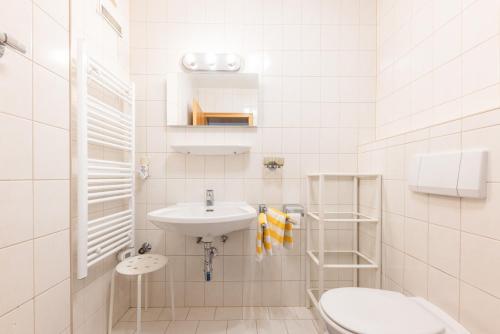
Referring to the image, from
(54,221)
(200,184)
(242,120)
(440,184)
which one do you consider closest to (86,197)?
(54,221)

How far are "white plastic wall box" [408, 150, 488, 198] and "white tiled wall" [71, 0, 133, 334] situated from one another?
160 centimetres

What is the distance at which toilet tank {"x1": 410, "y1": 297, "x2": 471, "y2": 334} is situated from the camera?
32.5 inches

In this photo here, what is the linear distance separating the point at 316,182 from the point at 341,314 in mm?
912

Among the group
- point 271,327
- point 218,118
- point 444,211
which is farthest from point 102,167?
point 444,211

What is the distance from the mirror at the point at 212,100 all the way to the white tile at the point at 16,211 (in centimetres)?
94

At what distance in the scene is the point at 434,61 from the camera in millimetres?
1139

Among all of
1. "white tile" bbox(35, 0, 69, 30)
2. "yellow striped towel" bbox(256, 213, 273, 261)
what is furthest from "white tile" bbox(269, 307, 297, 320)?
"white tile" bbox(35, 0, 69, 30)

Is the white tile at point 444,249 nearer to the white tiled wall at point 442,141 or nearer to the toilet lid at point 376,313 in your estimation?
the white tiled wall at point 442,141

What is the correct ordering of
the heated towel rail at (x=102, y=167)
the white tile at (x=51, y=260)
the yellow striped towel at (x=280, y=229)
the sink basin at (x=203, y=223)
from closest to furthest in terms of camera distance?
the white tile at (x=51, y=260) < the heated towel rail at (x=102, y=167) < the sink basin at (x=203, y=223) < the yellow striped towel at (x=280, y=229)

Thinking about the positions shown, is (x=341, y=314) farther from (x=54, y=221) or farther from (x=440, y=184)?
(x=54, y=221)

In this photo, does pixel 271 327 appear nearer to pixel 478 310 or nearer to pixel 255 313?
pixel 255 313

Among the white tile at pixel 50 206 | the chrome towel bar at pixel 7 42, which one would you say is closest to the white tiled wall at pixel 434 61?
the chrome towel bar at pixel 7 42

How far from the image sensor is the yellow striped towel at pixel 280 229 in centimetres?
138

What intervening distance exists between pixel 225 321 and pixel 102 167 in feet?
3.99
